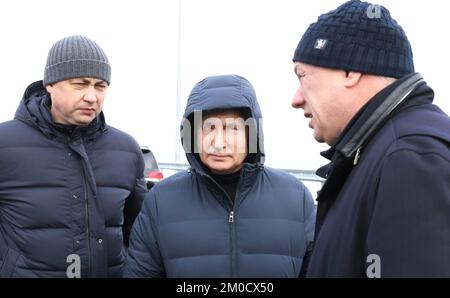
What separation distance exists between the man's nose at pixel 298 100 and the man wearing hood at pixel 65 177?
4.29 ft

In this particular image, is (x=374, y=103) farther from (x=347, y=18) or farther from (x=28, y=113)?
(x=28, y=113)

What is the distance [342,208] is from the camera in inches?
59.2

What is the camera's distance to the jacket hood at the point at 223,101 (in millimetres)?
2492

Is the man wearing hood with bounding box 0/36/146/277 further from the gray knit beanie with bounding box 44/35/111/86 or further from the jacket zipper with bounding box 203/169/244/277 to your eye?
the jacket zipper with bounding box 203/169/244/277

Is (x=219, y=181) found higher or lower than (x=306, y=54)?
lower

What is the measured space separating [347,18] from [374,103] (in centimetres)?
37

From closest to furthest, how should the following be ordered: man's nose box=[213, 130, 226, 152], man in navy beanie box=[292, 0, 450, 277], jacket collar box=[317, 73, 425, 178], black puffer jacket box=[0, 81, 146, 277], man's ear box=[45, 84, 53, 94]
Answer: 1. man in navy beanie box=[292, 0, 450, 277]
2. jacket collar box=[317, 73, 425, 178]
3. man's nose box=[213, 130, 226, 152]
4. black puffer jacket box=[0, 81, 146, 277]
5. man's ear box=[45, 84, 53, 94]

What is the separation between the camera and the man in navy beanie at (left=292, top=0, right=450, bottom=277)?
1.26 meters

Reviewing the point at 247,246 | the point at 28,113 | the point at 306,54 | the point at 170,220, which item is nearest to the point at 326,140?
the point at 306,54

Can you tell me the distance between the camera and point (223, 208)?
2.39 m

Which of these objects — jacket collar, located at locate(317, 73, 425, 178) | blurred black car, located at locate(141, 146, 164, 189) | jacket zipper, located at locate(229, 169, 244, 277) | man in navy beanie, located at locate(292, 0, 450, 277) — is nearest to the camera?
man in navy beanie, located at locate(292, 0, 450, 277)

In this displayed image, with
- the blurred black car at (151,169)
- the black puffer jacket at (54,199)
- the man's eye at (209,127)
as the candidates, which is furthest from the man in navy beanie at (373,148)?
the blurred black car at (151,169)

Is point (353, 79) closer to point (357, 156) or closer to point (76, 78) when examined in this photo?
point (357, 156)

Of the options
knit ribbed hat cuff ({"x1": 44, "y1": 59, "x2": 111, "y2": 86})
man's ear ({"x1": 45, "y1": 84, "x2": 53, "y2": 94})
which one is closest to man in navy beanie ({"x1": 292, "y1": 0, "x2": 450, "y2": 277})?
knit ribbed hat cuff ({"x1": 44, "y1": 59, "x2": 111, "y2": 86})
